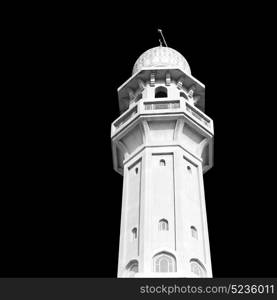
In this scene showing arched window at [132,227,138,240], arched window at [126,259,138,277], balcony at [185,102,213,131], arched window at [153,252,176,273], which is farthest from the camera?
balcony at [185,102,213,131]

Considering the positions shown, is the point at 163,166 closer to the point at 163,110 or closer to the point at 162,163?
the point at 162,163

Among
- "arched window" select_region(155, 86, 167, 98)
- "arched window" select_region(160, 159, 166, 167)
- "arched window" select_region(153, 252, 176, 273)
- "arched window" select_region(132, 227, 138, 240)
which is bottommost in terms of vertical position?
"arched window" select_region(153, 252, 176, 273)

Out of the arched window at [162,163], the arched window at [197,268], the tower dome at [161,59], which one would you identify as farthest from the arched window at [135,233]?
the tower dome at [161,59]

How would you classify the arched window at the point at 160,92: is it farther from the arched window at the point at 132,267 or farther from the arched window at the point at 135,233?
the arched window at the point at 132,267

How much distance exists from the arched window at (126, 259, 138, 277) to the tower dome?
16119 millimetres

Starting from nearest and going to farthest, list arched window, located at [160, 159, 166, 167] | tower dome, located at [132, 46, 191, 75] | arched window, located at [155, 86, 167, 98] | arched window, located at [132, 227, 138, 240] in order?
arched window, located at [132, 227, 138, 240]
arched window, located at [160, 159, 166, 167]
arched window, located at [155, 86, 167, 98]
tower dome, located at [132, 46, 191, 75]

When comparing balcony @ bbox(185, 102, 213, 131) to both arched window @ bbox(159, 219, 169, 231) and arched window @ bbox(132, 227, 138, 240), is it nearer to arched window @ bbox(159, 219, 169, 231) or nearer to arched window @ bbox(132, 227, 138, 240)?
arched window @ bbox(159, 219, 169, 231)

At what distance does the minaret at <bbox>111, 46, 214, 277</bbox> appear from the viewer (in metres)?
33.4

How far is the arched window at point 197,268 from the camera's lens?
33009 mm

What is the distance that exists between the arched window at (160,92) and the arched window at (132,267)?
14.7 m

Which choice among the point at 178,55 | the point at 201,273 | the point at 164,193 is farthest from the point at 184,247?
the point at 178,55

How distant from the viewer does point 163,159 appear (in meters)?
38.7

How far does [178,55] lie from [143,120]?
9.11 m

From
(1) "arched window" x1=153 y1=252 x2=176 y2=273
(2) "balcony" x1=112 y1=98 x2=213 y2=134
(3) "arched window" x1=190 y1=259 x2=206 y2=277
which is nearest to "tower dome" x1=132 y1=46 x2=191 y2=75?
(2) "balcony" x1=112 y1=98 x2=213 y2=134
